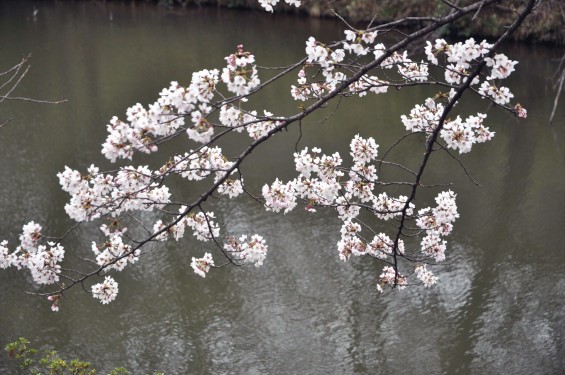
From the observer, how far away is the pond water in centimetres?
602

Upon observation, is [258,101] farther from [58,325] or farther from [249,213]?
[58,325]

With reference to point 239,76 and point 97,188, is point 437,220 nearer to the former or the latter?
point 239,76

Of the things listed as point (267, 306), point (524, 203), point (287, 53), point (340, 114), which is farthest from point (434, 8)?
point (267, 306)

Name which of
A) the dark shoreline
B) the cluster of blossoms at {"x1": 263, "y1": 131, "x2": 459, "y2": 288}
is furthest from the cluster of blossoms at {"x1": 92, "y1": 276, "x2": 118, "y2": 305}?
the dark shoreline

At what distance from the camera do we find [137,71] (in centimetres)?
1354

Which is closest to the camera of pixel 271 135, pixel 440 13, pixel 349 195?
pixel 271 135

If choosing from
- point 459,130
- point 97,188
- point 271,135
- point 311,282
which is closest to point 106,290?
point 97,188

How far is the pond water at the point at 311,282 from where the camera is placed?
602 cm

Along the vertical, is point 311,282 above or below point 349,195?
above

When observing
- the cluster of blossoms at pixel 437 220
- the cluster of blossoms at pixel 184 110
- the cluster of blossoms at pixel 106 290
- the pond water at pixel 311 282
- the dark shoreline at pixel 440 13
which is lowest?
the cluster of blossoms at pixel 106 290

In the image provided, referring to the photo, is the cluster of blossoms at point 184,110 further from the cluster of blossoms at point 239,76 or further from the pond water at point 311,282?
the pond water at point 311,282

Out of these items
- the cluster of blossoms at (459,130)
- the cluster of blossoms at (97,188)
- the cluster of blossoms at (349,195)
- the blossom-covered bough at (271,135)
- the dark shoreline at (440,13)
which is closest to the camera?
the blossom-covered bough at (271,135)

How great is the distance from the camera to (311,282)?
7.01 metres

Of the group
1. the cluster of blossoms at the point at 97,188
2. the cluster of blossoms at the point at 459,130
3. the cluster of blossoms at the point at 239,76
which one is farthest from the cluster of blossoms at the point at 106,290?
the cluster of blossoms at the point at 459,130
